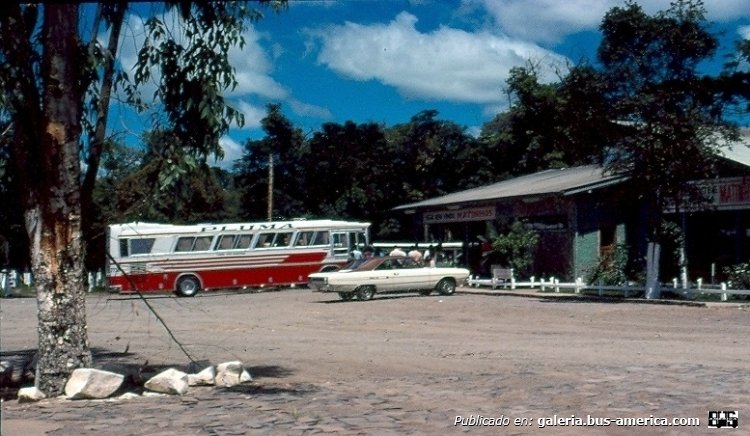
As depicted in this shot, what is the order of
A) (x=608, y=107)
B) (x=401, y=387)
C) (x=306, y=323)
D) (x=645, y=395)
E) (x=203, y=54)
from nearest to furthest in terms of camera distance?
(x=645, y=395)
(x=401, y=387)
(x=203, y=54)
(x=306, y=323)
(x=608, y=107)

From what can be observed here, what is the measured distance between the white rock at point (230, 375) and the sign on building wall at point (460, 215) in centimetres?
2605

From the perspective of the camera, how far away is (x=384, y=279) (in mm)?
28734

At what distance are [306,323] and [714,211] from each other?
47.4 feet

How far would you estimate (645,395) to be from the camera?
390 inches

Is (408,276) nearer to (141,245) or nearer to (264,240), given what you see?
(264,240)

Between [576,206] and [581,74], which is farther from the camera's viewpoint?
[576,206]

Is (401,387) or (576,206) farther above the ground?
(576,206)

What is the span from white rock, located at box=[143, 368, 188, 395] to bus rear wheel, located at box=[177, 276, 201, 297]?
1026 inches

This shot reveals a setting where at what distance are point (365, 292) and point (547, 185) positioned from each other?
10375mm

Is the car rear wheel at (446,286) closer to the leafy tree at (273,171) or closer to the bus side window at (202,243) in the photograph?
the bus side window at (202,243)

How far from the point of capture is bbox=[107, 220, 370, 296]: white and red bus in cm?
3575

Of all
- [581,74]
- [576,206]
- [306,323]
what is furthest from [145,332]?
[576,206]

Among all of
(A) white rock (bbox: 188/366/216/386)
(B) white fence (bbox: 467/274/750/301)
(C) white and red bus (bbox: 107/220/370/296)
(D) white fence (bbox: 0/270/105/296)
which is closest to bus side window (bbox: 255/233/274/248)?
(C) white and red bus (bbox: 107/220/370/296)

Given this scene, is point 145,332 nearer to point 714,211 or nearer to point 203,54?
point 203,54
